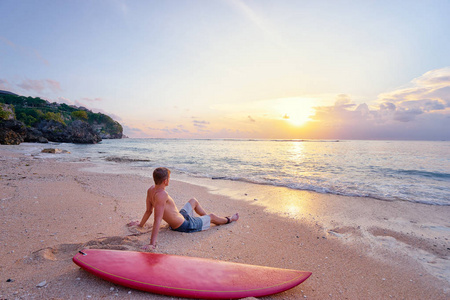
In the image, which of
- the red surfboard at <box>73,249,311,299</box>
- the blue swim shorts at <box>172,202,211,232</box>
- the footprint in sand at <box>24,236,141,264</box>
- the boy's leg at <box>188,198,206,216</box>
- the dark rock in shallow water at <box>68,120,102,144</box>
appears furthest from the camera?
the dark rock in shallow water at <box>68,120,102,144</box>

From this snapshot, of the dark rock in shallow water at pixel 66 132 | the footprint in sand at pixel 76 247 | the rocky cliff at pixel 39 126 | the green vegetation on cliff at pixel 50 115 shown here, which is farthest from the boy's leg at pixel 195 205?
the dark rock in shallow water at pixel 66 132

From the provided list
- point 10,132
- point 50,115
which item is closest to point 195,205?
point 10,132

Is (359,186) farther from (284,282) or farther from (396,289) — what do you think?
(284,282)

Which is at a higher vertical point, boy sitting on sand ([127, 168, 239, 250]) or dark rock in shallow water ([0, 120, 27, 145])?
dark rock in shallow water ([0, 120, 27, 145])

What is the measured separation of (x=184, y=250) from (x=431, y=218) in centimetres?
612

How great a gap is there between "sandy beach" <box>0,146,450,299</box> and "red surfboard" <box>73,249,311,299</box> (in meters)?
0.12

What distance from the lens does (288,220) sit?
504 cm

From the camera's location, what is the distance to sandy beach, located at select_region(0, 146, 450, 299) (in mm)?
2561

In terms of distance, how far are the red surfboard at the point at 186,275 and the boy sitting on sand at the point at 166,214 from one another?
647 millimetres

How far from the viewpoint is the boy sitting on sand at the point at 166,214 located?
354 cm

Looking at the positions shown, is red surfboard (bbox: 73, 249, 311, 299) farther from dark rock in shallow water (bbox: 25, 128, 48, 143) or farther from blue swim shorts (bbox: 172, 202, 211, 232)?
dark rock in shallow water (bbox: 25, 128, 48, 143)

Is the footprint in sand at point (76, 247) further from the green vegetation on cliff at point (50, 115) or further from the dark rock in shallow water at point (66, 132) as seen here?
the dark rock in shallow water at point (66, 132)

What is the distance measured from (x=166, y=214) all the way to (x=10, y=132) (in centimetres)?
3436

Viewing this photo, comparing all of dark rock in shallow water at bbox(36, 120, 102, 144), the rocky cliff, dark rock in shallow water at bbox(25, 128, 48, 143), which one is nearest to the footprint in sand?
the rocky cliff
